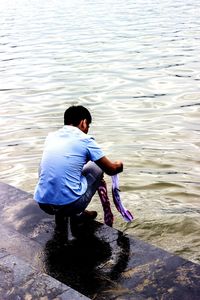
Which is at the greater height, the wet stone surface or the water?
the wet stone surface

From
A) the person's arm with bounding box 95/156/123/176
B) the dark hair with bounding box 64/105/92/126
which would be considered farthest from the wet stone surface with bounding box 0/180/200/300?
the dark hair with bounding box 64/105/92/126

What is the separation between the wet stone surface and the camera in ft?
13.0

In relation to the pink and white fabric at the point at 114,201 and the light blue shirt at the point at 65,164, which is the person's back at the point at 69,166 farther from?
the pink and white fabric at the point at 114,201

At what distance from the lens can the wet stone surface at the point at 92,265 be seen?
3.97m

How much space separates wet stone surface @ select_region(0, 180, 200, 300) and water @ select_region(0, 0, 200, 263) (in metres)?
0.95

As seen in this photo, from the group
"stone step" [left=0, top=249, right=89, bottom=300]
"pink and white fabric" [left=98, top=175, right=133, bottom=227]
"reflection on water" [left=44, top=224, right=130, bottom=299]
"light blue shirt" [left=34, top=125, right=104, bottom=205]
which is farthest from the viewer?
"pink and white fabric" [left=98, top=175, right=133, bottom=227]

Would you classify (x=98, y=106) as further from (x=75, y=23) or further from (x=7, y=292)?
(x=75, y=23)

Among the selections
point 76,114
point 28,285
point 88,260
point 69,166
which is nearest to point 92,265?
point 88,260

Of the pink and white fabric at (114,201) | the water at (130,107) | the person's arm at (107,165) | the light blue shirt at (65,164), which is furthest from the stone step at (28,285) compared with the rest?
the water at (130,107)

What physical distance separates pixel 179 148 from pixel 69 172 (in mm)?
4950

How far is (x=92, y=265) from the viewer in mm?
4512

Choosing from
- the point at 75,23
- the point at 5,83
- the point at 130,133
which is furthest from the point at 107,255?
the point at 75,23

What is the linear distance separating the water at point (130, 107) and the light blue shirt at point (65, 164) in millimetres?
1460

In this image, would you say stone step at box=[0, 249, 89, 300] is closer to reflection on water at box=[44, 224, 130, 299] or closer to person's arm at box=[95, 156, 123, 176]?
reflection on water at box=[44, 224, 130, 299]
